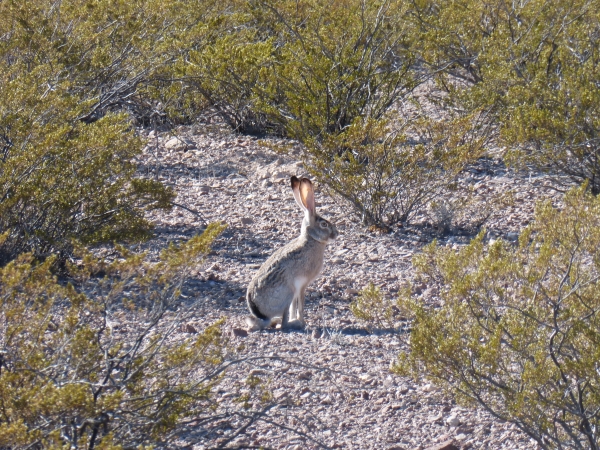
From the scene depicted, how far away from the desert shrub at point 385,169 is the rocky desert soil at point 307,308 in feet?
0.65

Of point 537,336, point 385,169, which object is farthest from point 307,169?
point 537,336

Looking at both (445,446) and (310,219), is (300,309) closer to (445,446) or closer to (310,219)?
(310,219)

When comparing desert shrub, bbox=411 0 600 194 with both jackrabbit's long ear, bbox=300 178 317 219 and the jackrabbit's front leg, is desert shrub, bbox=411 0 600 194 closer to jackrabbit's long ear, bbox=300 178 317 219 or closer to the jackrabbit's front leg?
jackrabbit's long ear, bbox=300 178 317 219

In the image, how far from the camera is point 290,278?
17.8ft

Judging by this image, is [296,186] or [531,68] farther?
[531,68]

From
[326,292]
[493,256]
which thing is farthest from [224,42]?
[493,256]

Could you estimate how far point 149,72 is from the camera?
876 cm

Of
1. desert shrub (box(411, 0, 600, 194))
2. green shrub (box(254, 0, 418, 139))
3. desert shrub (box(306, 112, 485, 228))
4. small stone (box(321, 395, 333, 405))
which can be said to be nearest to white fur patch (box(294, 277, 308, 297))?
small stone (box(321, 395, 333, 405))

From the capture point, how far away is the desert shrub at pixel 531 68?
23.5ft

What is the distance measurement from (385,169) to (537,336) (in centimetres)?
362

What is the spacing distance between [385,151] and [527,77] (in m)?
1.70

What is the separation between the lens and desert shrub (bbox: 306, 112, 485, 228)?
23.5 ft

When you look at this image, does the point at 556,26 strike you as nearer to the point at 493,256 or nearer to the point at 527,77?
the point at 527,77

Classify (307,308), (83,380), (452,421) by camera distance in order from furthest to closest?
(307,308) → (452,421) → (83,380)
